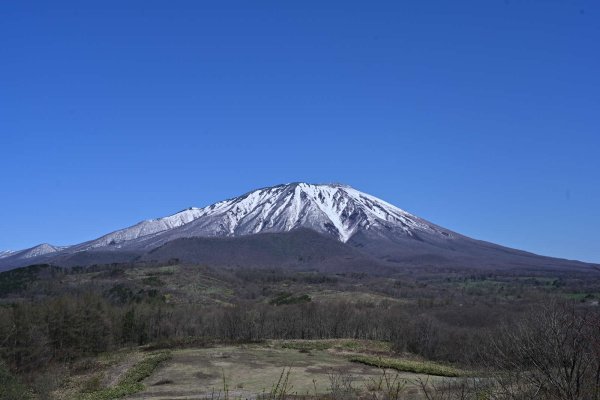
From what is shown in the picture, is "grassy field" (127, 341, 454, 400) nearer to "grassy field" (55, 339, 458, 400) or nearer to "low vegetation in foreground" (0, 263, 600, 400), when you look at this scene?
"grassy field" (55, 339, 458, 400)

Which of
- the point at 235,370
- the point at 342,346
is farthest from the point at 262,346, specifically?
the point at 235,370

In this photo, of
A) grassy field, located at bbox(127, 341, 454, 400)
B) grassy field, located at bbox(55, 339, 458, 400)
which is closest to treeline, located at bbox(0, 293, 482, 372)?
grassy field, located at bbox(55, 339, 458, 400)

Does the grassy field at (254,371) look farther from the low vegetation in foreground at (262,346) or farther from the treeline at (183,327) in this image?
the treeline at (183,327)

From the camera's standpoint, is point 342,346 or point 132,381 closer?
point 132,381

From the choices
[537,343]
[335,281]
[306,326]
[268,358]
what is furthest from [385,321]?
[335,281]

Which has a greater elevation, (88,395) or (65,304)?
(65,304)

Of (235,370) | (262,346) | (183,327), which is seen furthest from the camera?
(183,327)

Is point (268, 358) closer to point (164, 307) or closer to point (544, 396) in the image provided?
point (164, 307)

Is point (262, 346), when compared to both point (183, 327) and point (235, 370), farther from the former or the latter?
point (183, 327)

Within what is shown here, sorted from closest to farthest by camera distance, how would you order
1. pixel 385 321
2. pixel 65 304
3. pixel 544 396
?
pixel 544 396
pixel 65 304
pixel 385 321

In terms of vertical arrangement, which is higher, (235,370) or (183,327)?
(183,327)
